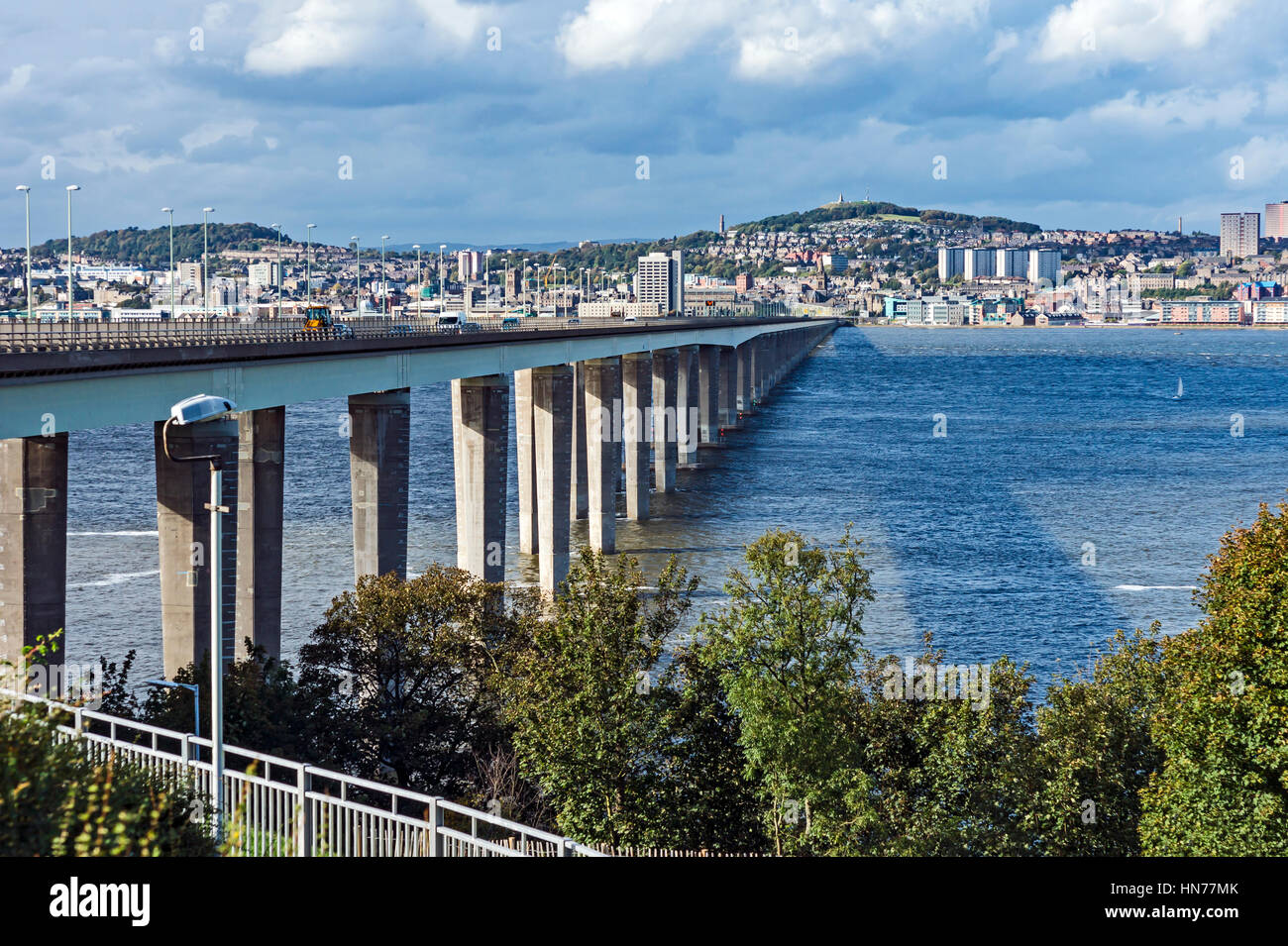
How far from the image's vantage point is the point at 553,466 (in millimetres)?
59594

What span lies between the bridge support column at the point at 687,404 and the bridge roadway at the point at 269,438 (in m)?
20.9

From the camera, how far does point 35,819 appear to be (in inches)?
468

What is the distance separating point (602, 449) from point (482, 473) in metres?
20.9

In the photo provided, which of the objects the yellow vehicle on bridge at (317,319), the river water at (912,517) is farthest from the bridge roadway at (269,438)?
the river water at (912,517)

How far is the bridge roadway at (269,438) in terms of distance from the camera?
93.3 feet

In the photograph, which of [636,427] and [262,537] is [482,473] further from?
[636,427]

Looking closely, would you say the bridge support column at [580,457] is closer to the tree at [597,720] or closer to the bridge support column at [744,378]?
the tree at [597,720]

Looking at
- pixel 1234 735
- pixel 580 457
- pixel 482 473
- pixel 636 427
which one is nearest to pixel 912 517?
pixel 636 427

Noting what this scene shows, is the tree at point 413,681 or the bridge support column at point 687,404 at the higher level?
the bridge support column at point 687,404

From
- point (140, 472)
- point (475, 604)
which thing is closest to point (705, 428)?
point (140, 472)

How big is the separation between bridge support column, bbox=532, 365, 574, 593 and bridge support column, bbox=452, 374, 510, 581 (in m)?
3.85
